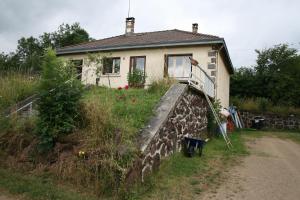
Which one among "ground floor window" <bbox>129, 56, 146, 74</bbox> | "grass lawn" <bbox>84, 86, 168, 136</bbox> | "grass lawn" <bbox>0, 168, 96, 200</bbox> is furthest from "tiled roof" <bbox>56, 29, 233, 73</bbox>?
"grass lawn" <bbox>0, 168, 96, 200</bbox>

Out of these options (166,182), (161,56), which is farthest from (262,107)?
(166,182)

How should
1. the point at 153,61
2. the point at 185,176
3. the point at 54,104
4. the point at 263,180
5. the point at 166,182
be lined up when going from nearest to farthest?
1. the point at 166,182
2. the point at 54,104
3. the point at 185,176
4. the point at 263,180
5. the point at 153,61

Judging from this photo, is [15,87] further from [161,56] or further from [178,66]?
[178,66]

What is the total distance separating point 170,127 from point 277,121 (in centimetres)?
1581

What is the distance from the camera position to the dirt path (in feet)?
19.1

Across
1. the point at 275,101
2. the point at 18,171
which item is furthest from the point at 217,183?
the point at 275,101

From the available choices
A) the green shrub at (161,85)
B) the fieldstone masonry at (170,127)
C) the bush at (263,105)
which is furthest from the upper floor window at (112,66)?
the bush at (263,105)

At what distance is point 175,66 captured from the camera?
618 inches

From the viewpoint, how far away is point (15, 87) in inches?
403

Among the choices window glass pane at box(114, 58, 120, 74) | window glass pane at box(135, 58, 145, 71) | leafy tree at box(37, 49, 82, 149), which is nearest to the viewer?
leafy tree at box(37, 49, 82, 149)

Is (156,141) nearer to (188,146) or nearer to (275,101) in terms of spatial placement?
(188,146)

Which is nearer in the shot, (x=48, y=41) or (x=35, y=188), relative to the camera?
(x=35, y=188)

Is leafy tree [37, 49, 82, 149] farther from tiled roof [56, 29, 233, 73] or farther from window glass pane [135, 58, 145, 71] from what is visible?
window glass pane [135, 58, 145, 71]

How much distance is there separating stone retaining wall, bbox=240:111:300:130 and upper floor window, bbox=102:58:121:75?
34.4 ft
